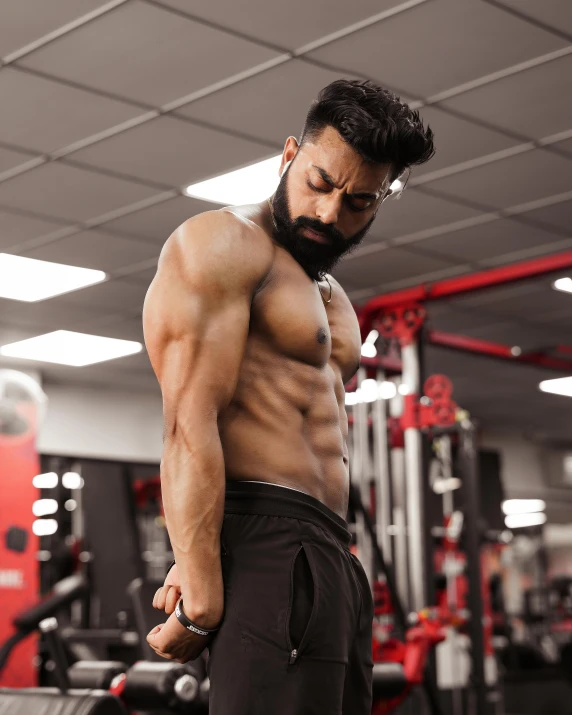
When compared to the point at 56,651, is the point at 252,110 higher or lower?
higher

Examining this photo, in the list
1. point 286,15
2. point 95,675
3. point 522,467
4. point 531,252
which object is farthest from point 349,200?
point 522,467

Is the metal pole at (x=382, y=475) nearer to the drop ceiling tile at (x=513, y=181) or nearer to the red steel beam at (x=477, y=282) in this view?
the red steel beam at (x=477, y=282)

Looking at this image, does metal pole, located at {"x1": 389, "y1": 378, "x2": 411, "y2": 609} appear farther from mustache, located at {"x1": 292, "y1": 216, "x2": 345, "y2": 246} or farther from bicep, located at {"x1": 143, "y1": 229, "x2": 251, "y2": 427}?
bicep, located at {"x1": 143, "y1": 229, "x2": 251, "y2": 427}

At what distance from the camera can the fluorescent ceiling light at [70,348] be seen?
7961 mm

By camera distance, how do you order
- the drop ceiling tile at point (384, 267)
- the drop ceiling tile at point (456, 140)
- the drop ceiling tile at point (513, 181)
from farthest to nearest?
the drop ceiling tile at point (384, 267), the drop ceiling tile at point (513, 181), the drop ceiling tile at point (456, 140)

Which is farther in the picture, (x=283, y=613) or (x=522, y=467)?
(x=522, y=467)

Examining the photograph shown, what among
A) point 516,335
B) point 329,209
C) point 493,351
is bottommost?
point 329,209

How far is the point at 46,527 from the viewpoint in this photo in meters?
9.36

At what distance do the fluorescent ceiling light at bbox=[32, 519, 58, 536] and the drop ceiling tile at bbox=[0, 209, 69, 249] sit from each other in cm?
383

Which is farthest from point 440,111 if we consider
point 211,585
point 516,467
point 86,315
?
point 516,467

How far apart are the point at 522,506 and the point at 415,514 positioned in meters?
9.04

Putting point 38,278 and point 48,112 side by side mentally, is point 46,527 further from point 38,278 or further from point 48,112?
point 48,112

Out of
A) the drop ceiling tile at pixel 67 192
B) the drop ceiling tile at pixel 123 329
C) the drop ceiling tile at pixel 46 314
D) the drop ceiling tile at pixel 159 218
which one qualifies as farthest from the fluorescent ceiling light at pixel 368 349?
the drop ceiling tile at pixel 67 192

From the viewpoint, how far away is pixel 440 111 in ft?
14.2
